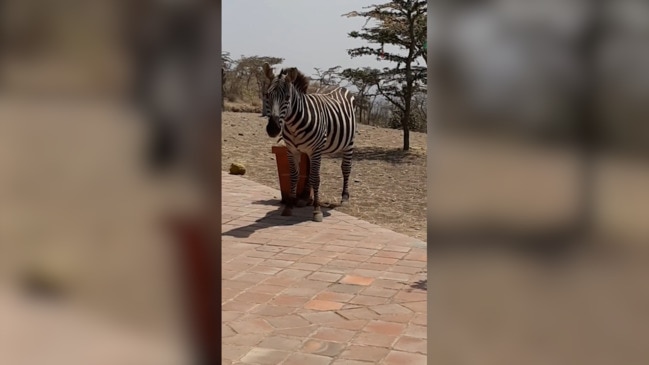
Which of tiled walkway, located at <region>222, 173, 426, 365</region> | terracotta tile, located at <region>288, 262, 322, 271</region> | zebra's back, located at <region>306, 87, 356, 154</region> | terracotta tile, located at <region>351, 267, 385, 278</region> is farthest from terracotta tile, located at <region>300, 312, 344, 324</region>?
zebra's back, located at <region>306, 87, 356, 154</region>

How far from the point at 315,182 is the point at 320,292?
292 cm

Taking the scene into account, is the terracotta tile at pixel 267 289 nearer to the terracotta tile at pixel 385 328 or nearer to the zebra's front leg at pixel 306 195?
the terracotta tile at pixel 385 328

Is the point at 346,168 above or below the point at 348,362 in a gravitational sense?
above

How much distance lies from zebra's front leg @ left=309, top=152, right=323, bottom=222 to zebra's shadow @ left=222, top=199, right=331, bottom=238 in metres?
0.09

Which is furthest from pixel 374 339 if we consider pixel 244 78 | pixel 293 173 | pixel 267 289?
pixel 244 78

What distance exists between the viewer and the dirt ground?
25.3 feet

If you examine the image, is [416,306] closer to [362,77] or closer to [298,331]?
[298,331]

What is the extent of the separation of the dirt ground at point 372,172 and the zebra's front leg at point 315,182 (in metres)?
0.59

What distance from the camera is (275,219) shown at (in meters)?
7.02

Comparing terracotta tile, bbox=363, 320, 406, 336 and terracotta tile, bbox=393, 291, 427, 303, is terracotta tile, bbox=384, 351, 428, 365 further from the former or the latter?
terracotta tile, bbox=393, 291, 427, 303
